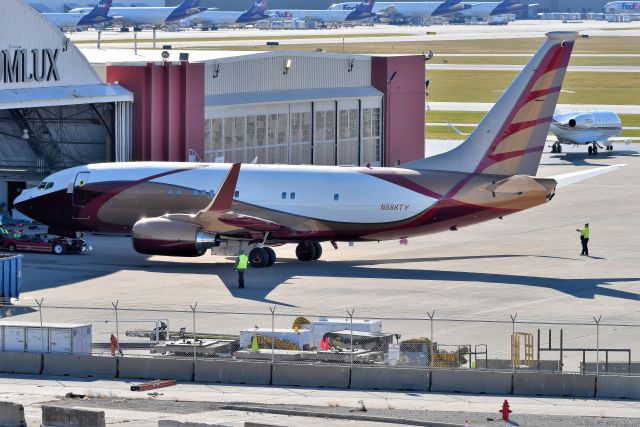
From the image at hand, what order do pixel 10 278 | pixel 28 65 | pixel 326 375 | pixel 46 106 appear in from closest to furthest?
pixel 326 375, pixel 10 278, pixel 28 65, pixel 46 106

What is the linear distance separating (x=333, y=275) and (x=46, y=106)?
1741cm

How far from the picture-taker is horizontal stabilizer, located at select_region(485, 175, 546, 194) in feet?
173

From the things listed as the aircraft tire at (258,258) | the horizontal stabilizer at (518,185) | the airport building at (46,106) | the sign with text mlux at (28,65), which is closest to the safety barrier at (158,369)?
the aircraft tire at (258,258)

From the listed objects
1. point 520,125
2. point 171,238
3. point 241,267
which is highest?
point 520,125

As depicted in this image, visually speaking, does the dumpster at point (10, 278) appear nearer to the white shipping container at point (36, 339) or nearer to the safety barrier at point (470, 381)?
the white shipping container at point (36, 339)

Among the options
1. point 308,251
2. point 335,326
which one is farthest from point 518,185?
point 335,326

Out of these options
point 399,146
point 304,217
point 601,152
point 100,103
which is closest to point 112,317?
point 304,217

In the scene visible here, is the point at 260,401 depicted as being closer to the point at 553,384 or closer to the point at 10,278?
the point at 553,384

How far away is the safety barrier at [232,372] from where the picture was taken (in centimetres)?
3534

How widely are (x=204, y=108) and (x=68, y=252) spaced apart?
14289 mm

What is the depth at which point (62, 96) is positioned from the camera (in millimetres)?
63438

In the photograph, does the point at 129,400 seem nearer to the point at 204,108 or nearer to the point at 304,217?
the point at 304,217

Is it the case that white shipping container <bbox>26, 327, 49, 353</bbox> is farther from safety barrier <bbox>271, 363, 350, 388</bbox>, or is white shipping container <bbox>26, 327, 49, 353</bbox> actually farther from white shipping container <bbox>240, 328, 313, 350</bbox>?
safety barrier <bbox>271, 363, 350, 388</bbox>

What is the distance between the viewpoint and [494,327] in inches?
1651
